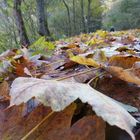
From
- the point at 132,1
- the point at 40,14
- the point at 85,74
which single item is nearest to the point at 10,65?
the point at 85,74

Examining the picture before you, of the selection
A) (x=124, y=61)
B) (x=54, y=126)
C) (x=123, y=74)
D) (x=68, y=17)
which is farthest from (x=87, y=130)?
(x=68, y=17)

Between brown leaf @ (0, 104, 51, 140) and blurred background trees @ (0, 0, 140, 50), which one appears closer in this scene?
brown leaf @ (0, 104, 51, 140)

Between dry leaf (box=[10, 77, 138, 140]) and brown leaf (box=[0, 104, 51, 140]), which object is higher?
dry leaf (box=[10, 77, 138, 140])

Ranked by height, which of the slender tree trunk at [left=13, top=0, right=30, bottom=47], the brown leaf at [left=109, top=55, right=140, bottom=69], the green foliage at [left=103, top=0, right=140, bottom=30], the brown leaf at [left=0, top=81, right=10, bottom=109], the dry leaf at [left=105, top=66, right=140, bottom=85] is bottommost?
the green foliage at [left=103, top=0, right=140, bottom=30]

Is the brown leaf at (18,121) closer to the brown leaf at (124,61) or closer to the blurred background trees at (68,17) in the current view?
the brown leaf at (124,61)

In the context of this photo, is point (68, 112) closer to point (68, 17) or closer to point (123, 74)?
point (123, 74)

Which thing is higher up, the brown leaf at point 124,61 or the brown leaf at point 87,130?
the brown leaf at point 87,130

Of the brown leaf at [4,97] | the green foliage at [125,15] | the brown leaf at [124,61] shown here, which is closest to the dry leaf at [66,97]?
the brown leaf at [4,97]

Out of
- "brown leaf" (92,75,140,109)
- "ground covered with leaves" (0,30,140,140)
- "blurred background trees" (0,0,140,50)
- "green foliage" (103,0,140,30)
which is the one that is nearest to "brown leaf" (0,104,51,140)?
"ground covered with leaves" (0,30,140,140)

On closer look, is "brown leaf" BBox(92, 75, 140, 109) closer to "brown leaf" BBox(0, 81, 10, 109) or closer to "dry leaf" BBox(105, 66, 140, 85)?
"dry leaf" BBox(105, 66, 140, 85)
